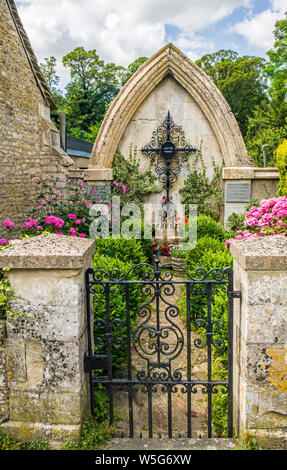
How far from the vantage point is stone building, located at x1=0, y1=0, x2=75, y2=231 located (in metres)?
7.29

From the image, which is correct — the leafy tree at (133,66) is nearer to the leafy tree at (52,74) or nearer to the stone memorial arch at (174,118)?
the leafy tree at (52,74)

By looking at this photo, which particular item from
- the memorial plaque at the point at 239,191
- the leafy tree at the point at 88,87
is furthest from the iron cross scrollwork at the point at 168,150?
the leafy tree at the point at 88,87

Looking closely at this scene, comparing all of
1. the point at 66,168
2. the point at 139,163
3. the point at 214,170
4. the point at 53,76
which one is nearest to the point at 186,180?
the point at 214,170

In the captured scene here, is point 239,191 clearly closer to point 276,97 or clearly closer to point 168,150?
point 168,150

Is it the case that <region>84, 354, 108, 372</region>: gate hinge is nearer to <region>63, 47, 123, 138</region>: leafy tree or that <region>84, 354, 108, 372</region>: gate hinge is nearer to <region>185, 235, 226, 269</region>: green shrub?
<region>185, 235, 226, 269</region>: green shrub

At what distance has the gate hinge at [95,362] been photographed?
238 centimetres

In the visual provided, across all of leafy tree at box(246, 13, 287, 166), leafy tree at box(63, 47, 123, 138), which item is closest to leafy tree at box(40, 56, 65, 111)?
leafy tree at box(63, 47, 123, 138)

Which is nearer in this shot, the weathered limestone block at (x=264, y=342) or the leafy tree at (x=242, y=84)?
the weathered limestone block at (x=264, y=342)

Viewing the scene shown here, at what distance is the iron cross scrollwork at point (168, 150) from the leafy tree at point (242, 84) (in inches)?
844

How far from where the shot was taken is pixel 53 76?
103ft

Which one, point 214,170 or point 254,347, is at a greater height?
point 214,170

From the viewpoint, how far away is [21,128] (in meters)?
7.85

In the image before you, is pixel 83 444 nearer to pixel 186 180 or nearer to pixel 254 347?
pixel 254 347

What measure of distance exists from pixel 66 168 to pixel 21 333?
6708 mm
